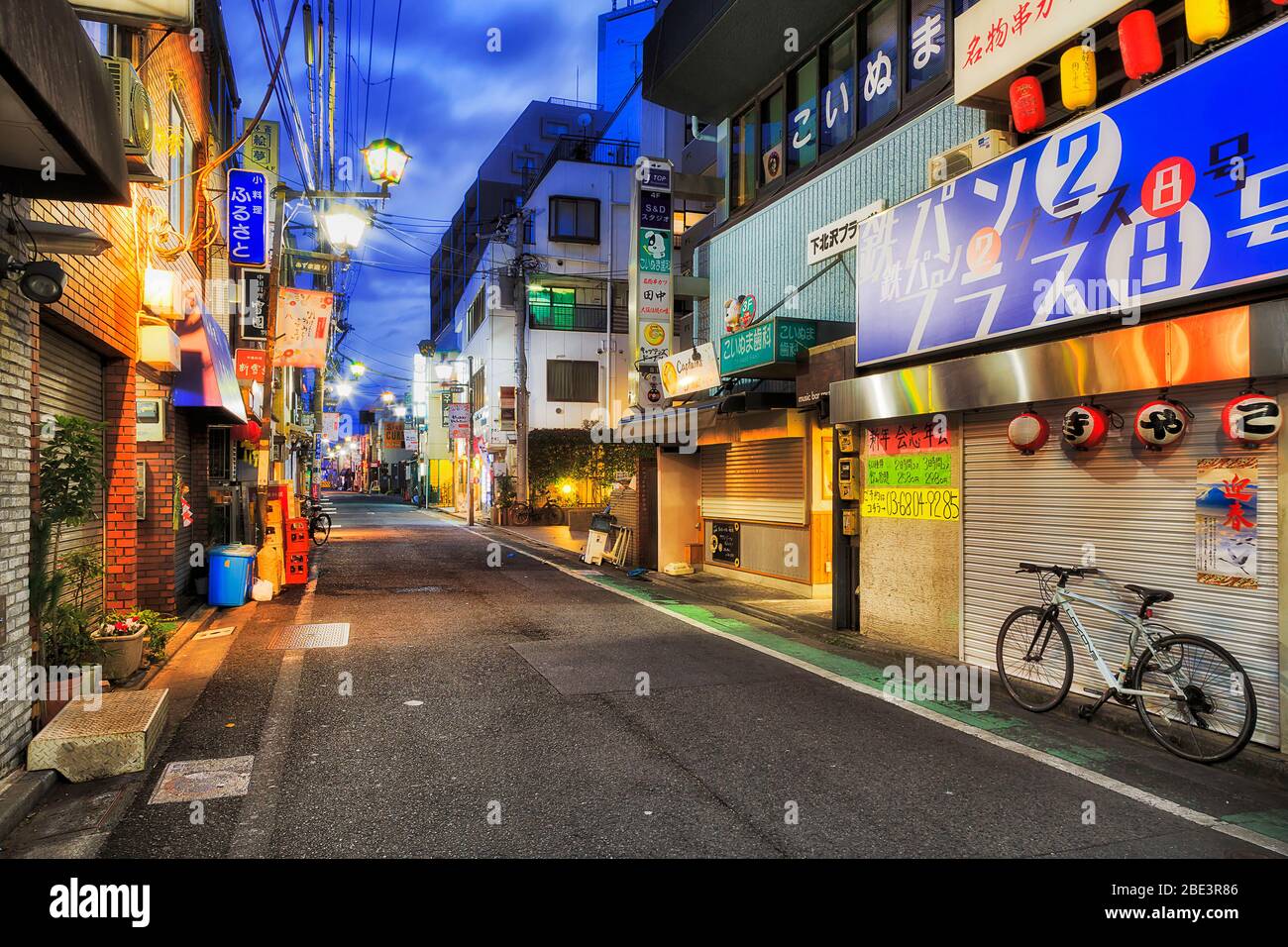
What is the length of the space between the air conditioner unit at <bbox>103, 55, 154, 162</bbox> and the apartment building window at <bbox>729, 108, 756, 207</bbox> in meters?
11.4

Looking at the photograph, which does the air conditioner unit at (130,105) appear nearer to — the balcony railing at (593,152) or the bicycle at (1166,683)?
the bicycle at (1166,683)

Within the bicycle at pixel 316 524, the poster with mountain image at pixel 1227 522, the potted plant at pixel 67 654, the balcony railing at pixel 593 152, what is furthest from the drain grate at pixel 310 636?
the balcony railing at pixel 593 152

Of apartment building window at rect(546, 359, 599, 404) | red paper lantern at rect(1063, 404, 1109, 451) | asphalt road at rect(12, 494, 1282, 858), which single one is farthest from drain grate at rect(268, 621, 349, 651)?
apartment building window at rect(546, 359, 599, 404)

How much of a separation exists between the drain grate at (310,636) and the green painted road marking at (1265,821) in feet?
29.2

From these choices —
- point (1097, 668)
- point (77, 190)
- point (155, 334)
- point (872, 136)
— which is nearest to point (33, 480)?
point (77, 190)

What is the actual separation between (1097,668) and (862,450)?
4.41m

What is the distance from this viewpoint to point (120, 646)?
7887mm

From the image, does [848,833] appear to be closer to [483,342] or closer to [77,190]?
[77,190]

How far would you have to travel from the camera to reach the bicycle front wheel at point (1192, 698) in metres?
6.00

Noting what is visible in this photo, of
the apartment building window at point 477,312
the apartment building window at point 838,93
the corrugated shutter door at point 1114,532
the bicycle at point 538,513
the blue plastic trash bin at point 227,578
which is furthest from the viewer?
the apartment building window at point 477,312

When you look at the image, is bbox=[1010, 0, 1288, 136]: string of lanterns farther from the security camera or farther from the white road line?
the security camera

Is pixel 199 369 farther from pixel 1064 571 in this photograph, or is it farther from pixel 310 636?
pixel 1064 571

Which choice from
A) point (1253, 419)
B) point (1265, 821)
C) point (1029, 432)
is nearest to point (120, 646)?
point (1029, 432)
